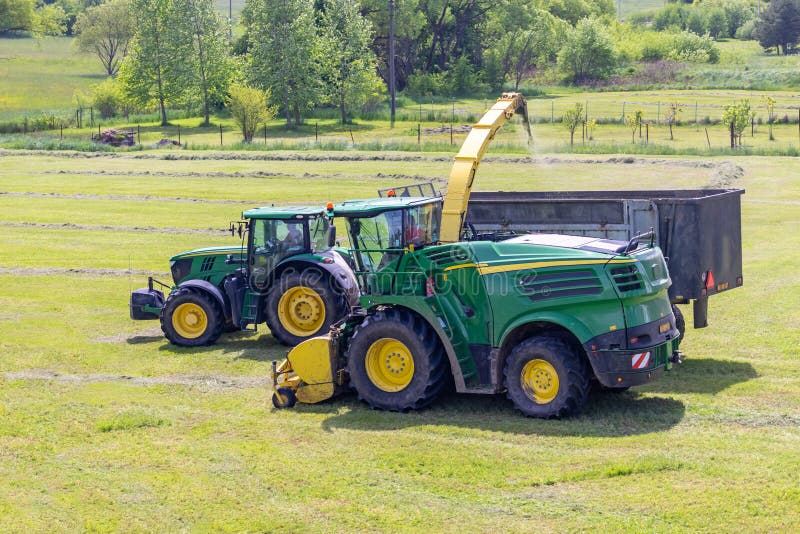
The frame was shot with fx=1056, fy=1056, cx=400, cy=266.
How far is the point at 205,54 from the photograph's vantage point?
92.4 meters

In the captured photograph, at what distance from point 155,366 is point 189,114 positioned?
82.8 metres

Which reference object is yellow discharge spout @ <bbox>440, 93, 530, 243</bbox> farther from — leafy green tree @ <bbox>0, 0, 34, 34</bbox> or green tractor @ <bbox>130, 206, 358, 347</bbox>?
leafy green tree @ <bbox>0, 0, 34, 34</bbox>

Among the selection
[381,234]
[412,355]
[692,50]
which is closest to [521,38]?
[692,50]

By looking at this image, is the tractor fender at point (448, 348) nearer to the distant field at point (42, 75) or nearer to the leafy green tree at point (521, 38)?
A: the distant field at point (42, 75)


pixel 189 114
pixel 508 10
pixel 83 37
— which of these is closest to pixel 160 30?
pixel 189 114

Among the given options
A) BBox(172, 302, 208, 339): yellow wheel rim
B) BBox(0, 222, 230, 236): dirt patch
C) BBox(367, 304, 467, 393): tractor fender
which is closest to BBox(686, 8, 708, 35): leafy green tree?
BBox(0, 222, 230, 236): dirt patch

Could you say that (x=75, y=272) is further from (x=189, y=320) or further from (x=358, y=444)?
(x=358, y=444)

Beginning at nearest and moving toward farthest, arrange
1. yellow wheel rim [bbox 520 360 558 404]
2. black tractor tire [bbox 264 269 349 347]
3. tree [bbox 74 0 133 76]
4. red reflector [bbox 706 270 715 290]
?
1. yellow wheel rim [bbox 520 360 558 404]
2. red reflector [bbox 706 270 715 290]
3. black tractor tire [bbox 264 269 349 347]
4. tree [bbox 74 0 133 76]

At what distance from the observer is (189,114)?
9788 cm

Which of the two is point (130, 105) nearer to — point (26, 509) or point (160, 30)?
point (160, 30)

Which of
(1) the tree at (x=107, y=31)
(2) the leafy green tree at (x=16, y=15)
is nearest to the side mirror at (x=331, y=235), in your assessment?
(1) the tree at (x=107, y=31)

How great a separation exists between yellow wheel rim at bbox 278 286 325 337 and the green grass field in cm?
67

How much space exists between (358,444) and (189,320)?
289 inches

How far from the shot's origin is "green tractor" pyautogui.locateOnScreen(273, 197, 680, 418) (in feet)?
43.8
